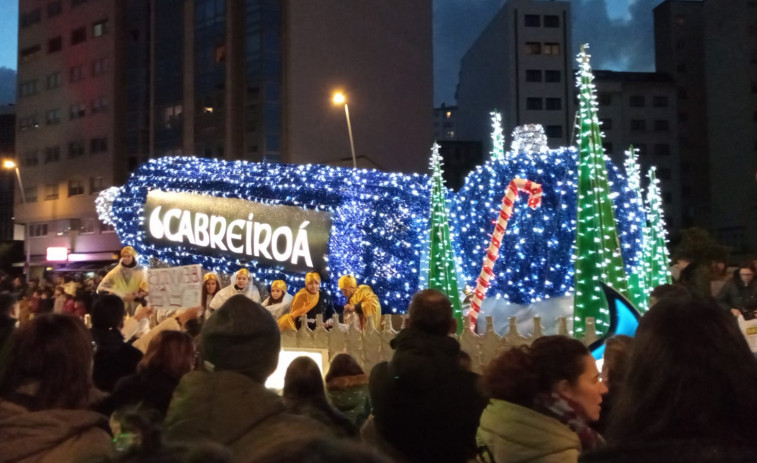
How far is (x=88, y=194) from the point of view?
50844 mm

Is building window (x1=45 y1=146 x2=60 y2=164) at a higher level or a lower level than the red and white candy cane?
higher

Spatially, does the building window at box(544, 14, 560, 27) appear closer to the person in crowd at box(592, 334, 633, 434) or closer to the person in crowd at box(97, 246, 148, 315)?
the person in crowd at box(97, 246, 148, 315)

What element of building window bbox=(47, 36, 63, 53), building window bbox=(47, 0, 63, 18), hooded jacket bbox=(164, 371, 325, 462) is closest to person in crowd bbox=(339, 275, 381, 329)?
hooded jacket bbox=(164, 371, 325, 462)

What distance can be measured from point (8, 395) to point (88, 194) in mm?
51673

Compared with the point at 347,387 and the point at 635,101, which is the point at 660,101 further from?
the point at 347,387

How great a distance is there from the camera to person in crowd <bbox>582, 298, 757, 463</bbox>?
1.90 meters

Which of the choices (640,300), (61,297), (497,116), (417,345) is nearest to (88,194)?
(61,297)

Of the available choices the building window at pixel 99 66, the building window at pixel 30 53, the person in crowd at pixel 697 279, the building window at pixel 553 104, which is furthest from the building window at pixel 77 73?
the person in crowd at pixel 697 279

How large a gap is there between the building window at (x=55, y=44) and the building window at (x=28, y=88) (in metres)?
3.08

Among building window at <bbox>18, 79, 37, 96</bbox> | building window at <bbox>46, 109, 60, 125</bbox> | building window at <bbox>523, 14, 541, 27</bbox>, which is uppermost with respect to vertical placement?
building window at <bbox>523, 14, 541, 27</bbox>

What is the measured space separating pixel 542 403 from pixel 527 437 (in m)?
0.16

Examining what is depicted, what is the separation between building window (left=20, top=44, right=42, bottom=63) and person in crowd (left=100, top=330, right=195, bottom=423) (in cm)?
6050

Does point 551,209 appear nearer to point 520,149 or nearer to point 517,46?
point 520,149

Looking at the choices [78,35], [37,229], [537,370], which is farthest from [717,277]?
[37,229]
